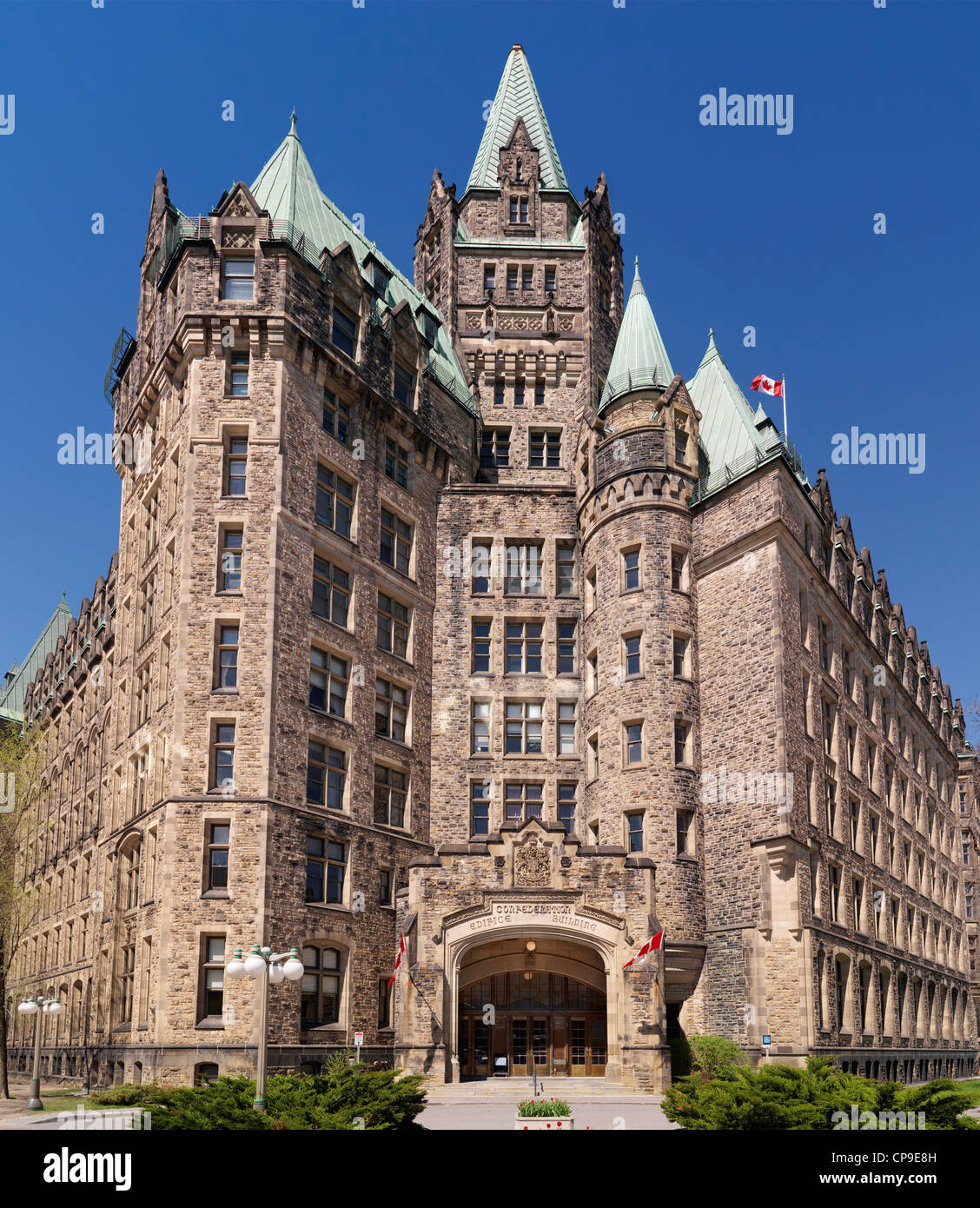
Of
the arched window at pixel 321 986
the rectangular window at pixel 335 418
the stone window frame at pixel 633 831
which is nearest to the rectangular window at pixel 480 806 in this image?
the stone window frame at pixel 633 831

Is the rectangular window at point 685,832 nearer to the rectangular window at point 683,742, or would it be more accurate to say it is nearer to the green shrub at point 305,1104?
the rectangular window at point 683,742

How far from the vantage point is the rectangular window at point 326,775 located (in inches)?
1521

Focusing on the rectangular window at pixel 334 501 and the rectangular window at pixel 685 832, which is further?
the rectangular window at pixel 334 501

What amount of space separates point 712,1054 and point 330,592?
760 inches

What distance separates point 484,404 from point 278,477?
16953 mm

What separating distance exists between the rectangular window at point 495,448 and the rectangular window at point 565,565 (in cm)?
644

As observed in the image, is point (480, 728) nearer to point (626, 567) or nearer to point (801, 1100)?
point (626, 567)

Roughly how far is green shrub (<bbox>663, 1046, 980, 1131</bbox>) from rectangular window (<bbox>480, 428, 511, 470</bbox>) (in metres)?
37.5

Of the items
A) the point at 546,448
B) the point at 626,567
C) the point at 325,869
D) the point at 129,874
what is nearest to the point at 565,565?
the point at 626,567

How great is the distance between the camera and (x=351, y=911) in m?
38.8

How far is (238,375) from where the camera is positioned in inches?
1575
